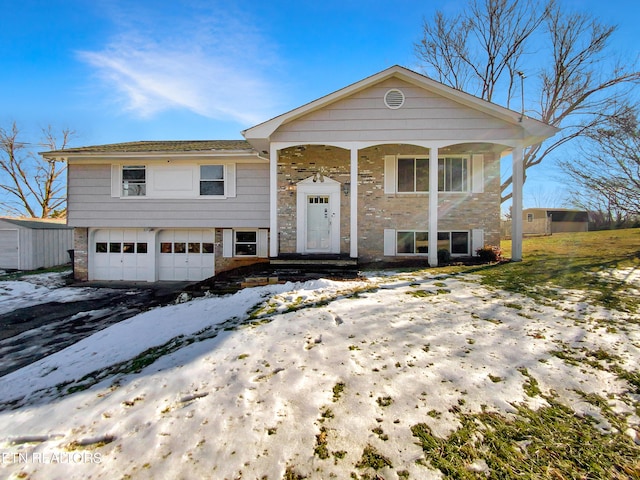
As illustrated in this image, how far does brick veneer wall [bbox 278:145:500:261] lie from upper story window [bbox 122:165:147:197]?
17.7 ft

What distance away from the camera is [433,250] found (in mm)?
9875

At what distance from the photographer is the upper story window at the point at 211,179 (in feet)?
39.7

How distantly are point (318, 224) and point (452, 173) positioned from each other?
514 cm

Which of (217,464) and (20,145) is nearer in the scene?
(217,464)

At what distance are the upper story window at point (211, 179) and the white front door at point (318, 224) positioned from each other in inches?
138

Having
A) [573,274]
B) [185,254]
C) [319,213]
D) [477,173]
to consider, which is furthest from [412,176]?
[185,254]

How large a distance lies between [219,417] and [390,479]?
1.36m

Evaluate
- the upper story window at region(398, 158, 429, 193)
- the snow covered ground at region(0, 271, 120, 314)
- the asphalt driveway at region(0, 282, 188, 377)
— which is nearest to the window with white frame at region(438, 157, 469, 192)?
the upper story window at region(398, 158, 429, 193)

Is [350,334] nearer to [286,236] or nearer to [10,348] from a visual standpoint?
[10,348]

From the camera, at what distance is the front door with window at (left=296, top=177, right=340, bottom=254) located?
11.0 m

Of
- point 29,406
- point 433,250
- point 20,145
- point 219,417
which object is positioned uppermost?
point 20,145

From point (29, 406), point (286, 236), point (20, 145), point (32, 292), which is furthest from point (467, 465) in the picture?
point (20, 145)

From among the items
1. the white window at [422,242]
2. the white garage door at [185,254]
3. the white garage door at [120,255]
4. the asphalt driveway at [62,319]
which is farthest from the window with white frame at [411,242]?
the white garage door at [120,255]

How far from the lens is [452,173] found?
38.1ft
